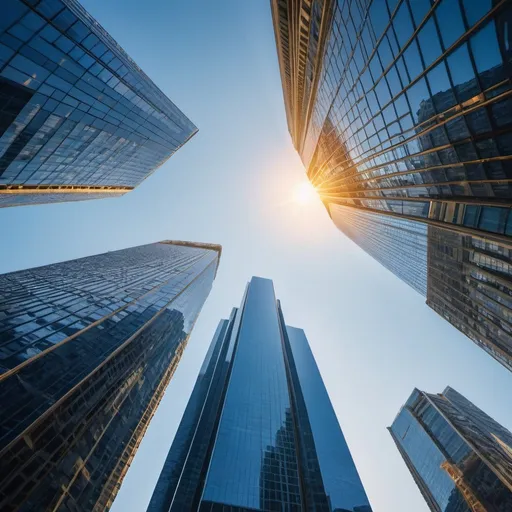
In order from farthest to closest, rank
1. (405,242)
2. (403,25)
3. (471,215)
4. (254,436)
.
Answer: (254,436) < (405,242) < (471,215) < (403,25)

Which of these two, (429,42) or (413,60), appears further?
(413,60)

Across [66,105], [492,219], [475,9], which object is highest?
[66,105]

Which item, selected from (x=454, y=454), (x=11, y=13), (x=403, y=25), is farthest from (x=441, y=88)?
(x=454, y=454)

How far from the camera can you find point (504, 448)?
84.8 meters

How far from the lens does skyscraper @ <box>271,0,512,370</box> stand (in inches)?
526

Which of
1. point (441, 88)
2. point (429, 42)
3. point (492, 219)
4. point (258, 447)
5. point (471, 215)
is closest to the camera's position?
point (429, 42)

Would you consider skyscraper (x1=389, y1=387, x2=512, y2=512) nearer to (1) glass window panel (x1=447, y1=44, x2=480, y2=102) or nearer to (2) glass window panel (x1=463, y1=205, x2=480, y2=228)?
(2) glass window panel (x1=463, y1=205, x2=480, y2=228)

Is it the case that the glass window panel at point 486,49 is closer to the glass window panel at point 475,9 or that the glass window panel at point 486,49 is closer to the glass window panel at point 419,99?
the glass window panel at point 475,9

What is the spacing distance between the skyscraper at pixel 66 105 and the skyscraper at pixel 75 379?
19.0m

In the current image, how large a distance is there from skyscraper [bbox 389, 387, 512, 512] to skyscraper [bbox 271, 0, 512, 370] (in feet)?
147

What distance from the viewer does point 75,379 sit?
31609 mm

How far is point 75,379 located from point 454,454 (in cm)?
10176

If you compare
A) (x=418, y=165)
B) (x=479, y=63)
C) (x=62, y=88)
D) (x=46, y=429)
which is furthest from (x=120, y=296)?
(x=479, y=63)

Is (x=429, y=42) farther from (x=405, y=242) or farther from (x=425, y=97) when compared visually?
(x=405, y=242)
